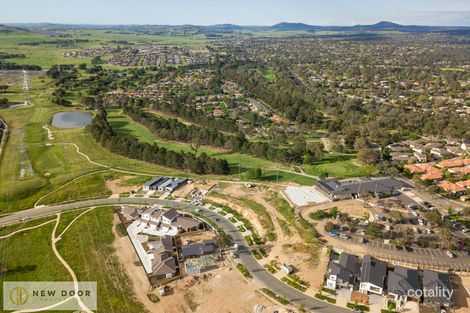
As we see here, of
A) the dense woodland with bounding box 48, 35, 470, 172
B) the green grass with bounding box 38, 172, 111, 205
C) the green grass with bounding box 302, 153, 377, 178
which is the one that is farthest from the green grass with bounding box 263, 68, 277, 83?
the green grass with bounding box 38, 172, 111, 205

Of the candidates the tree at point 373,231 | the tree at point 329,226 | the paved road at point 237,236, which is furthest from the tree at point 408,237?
the paved road at point 237,236

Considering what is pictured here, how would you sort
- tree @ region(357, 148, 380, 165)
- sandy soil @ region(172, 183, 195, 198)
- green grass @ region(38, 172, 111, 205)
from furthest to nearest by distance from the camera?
tree @ region(357, 148, 380, 165) → sandy soil @ region(172, 183, 195, 198) → green grass @ region(38, 172, 111, 205)

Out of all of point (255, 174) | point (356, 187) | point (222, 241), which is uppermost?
point (356, 187)

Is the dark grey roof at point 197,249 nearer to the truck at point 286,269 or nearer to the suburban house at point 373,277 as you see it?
the truck at point 286,269

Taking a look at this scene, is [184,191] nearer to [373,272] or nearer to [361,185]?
[361,185]

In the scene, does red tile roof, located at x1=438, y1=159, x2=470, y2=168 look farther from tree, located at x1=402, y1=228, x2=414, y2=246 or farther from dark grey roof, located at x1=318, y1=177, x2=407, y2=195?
tree, located at x1=402, y1=228, x2=414, y2=246

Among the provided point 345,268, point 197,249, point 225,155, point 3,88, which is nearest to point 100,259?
point 197,249
